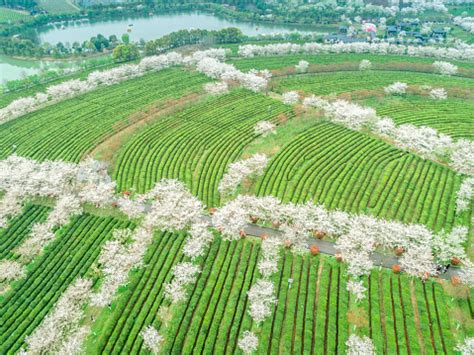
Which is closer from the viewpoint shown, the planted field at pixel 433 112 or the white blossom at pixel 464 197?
the white blossom at pixel 464 197

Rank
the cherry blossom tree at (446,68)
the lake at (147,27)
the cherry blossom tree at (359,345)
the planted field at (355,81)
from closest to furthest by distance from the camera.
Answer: the cherry blossom tree at (359,345), the planted field at (355,81), the cherry blossom tree at (446,68), the lake at (147,27)

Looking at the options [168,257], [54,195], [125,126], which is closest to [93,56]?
[125,126]

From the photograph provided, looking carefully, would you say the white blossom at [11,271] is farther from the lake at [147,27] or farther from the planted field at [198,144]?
the lake at [147,27]

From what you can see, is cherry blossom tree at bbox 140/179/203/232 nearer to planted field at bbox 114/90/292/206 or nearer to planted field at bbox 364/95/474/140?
planted field at bbox 114/90/292/206

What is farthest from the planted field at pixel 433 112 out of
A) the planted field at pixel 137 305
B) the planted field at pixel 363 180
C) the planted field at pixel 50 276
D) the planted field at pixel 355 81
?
the planted field at pixel 50 276

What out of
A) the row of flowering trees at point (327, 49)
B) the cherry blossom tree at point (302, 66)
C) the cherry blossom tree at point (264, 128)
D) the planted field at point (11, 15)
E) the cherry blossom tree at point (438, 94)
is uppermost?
the planted field at point (11, 15)

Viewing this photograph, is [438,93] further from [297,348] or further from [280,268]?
[297,348]
